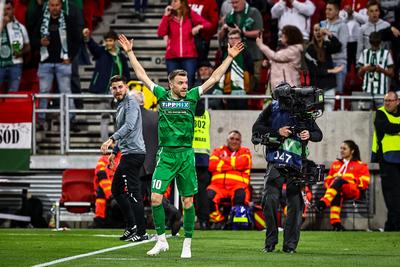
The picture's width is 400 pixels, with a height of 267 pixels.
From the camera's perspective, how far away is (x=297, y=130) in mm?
16750

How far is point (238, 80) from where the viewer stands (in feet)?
83.7

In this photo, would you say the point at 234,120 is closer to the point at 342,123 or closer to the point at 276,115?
the point at 342,123

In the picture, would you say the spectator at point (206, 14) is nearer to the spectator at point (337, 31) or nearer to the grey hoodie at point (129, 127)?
the spectator at point (337, 31)

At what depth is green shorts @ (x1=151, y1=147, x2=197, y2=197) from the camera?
16.4 m

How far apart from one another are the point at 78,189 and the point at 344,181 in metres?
4.76

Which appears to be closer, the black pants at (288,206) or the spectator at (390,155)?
the black pants at (288,206)

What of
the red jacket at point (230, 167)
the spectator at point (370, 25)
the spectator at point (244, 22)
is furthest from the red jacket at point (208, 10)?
the spectator at point (370, 25)

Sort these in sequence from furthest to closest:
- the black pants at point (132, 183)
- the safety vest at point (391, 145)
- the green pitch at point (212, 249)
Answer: the safety vest at point (391, 145)
the black pants at point (132, 183)
the green pitch at point (212, 249)

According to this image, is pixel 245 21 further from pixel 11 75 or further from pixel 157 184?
pixel 157 184

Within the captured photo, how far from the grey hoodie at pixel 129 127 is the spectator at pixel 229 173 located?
5449 mm

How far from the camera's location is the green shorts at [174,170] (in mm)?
16359

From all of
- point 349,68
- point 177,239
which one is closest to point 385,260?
point 177,239

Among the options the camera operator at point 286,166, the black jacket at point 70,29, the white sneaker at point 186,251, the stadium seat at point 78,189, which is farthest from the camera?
the black jacket at point 70,29

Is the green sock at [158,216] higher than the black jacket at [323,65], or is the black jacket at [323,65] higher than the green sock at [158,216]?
the black jacket at [323,65]
